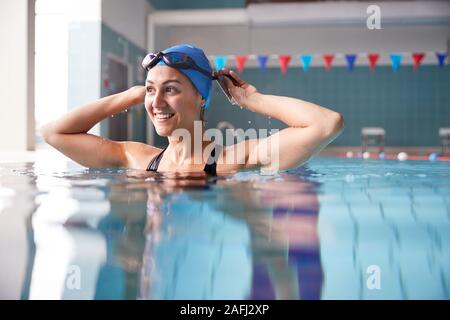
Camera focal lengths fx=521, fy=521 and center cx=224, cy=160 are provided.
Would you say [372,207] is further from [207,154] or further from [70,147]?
[70,147]

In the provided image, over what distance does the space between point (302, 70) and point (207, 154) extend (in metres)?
12.3

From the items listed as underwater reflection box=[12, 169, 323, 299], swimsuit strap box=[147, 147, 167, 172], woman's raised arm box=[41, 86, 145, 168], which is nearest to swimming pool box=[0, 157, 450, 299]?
underwater reflection box=[12, 169, 323, 299]

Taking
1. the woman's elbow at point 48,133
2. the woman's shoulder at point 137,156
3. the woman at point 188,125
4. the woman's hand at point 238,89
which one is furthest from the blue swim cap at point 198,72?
the woman's elbow at point 48,133

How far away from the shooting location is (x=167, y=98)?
8.98ft

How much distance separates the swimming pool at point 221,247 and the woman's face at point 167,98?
0.44 m

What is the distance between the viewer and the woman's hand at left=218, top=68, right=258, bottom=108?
2.71 m

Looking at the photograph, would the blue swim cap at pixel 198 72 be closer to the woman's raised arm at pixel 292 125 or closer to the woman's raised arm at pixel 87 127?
the woman's raised arm at pixel 292 125

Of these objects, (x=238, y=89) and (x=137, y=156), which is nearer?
(x=238, y=89)

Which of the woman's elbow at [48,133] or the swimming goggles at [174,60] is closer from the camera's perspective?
the swimming goggles at [174,60]

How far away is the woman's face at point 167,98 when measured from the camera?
2.73 metres

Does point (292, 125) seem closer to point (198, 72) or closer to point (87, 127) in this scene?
point (198, 72)

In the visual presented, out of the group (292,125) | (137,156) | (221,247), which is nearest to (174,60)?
(292,125)

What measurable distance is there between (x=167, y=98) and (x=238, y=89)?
376 mm
